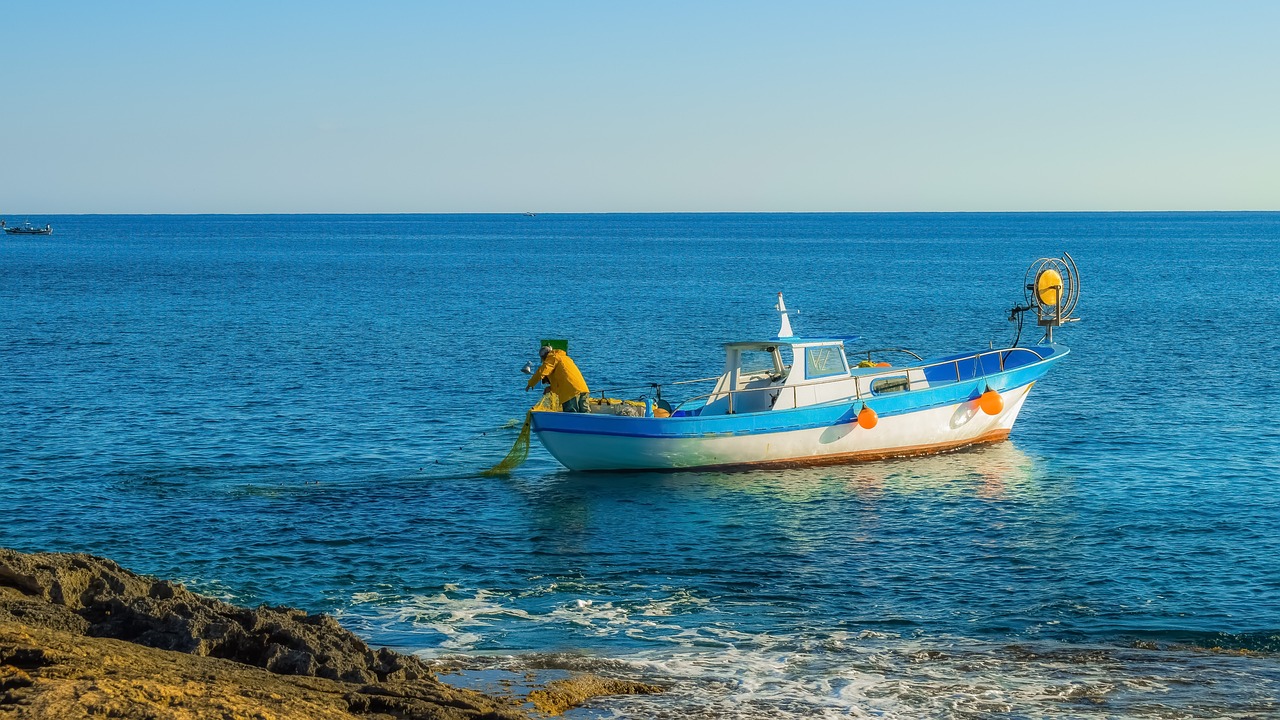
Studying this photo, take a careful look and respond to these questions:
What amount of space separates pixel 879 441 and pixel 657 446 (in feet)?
17.2

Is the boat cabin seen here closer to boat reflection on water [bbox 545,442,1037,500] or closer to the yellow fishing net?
boat reflection on water [bbox 545,442,1037,500]

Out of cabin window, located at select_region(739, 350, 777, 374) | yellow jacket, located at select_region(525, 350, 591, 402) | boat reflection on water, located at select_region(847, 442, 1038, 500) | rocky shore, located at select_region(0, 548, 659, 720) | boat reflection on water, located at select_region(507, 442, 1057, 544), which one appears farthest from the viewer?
cabin window, located at select_region(739, 350, 777, 374)

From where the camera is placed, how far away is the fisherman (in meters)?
26.2

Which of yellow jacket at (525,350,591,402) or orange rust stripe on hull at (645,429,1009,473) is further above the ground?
→ yellow jacket at (525,350,591,402)

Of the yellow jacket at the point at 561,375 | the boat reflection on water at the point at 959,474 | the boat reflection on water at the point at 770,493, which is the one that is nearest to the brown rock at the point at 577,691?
the boat reflection on water at the point at 770,493

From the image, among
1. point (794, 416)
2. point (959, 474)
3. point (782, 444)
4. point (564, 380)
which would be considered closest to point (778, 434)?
point (782, 444)

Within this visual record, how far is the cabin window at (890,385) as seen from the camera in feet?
93.0

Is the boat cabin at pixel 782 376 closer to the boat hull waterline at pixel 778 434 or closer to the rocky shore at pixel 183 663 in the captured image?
the boat hull waterline at pixel 778 434

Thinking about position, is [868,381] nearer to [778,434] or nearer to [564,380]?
[778,434]

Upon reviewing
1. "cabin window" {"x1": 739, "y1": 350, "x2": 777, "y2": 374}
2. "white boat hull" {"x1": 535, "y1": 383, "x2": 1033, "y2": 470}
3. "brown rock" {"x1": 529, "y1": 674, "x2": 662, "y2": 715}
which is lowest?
"brown rock" {"x1": 529, "y1": 674, "x2": 662, "y2": 715}

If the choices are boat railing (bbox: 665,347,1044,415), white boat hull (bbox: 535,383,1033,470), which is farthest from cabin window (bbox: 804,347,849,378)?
white boat hull (bbox: 535,383,1033,470)

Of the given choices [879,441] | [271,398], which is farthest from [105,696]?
[271,398]

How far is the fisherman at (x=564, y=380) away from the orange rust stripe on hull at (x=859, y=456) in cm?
244

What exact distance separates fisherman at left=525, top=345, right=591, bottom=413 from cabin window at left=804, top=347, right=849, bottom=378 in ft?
16.6
